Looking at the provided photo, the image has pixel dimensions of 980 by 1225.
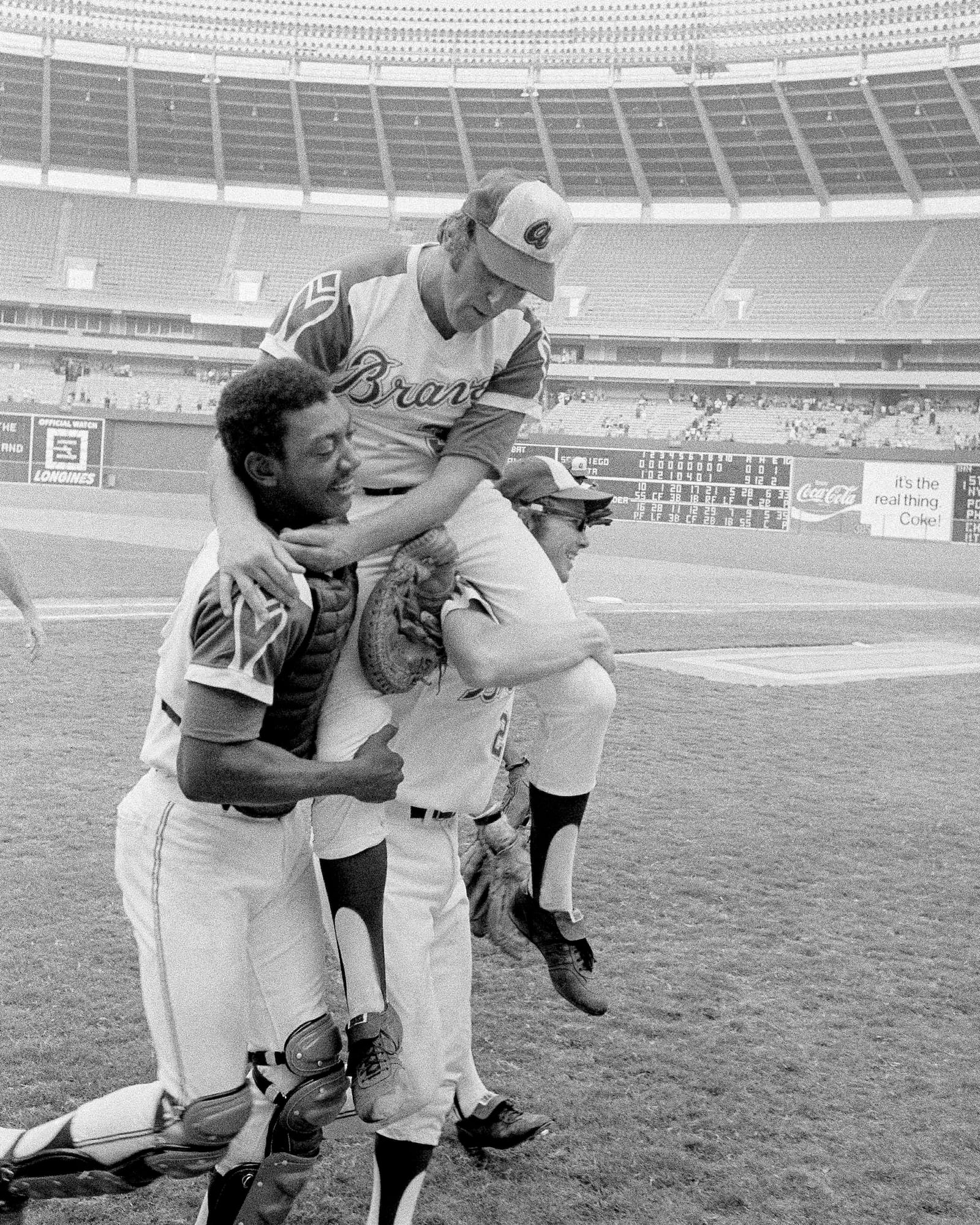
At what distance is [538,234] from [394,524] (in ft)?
2.55

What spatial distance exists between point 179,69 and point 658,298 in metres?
19.5

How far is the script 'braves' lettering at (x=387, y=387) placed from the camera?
3338 mm

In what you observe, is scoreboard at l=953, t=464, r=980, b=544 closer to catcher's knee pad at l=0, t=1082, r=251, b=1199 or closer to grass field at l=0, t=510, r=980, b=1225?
grass field at l=0, t=510, r=980, b=1225

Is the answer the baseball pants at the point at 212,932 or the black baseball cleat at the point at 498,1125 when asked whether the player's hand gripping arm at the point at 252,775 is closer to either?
the baseball pants at the point at 212,932

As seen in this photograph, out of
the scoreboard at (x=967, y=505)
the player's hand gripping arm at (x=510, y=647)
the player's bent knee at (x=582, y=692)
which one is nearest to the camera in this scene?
the player's hand gripping arm at (x=510, y=647)

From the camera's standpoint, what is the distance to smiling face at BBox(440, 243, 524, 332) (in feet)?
10.5

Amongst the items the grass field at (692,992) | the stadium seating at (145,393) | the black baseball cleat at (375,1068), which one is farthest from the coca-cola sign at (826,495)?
the black baseball cleat at (375,1068)

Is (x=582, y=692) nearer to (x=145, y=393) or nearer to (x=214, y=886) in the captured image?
(x=214, y=886)

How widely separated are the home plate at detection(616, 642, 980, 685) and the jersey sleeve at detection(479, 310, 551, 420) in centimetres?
812

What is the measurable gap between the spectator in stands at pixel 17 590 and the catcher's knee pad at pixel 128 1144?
8.64 ft

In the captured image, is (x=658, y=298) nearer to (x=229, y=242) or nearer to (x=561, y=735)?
(x=229, y=242)

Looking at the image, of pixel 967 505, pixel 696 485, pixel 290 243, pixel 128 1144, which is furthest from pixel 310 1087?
pixel 290 243

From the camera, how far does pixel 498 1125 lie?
3611mm

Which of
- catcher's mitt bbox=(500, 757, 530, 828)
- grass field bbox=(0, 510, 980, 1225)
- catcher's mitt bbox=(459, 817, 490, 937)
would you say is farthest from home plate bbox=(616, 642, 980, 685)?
catcher's mitt bbox=(459, 817, 490, 937)
